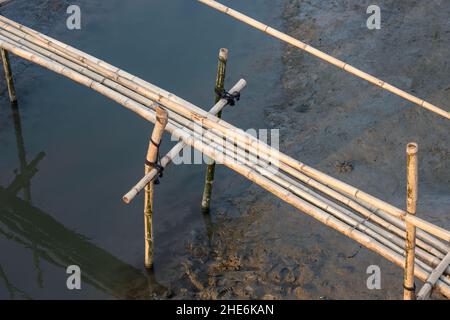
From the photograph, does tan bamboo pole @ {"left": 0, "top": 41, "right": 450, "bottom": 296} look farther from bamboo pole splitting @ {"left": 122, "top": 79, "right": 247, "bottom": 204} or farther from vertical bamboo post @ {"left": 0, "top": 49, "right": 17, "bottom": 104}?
vertical bamboo post @ {"left": 0, "top": 49, "right": 17, "bottom": 104}

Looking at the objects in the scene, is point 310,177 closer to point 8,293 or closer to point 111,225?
point 111,225

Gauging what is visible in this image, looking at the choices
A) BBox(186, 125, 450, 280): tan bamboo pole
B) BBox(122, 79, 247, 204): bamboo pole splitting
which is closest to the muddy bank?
BBox(186, 125, 450, 280): tan bamboo pole

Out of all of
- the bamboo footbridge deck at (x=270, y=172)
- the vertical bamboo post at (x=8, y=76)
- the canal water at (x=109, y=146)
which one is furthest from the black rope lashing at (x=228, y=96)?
the vertical bamboo post at (x=8, y=76)

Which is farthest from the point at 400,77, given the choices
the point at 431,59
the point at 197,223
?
the point at 197,223

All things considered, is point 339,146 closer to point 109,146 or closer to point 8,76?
point 109,146

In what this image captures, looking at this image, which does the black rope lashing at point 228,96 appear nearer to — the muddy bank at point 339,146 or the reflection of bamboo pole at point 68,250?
the muddy bank at point 339,146
